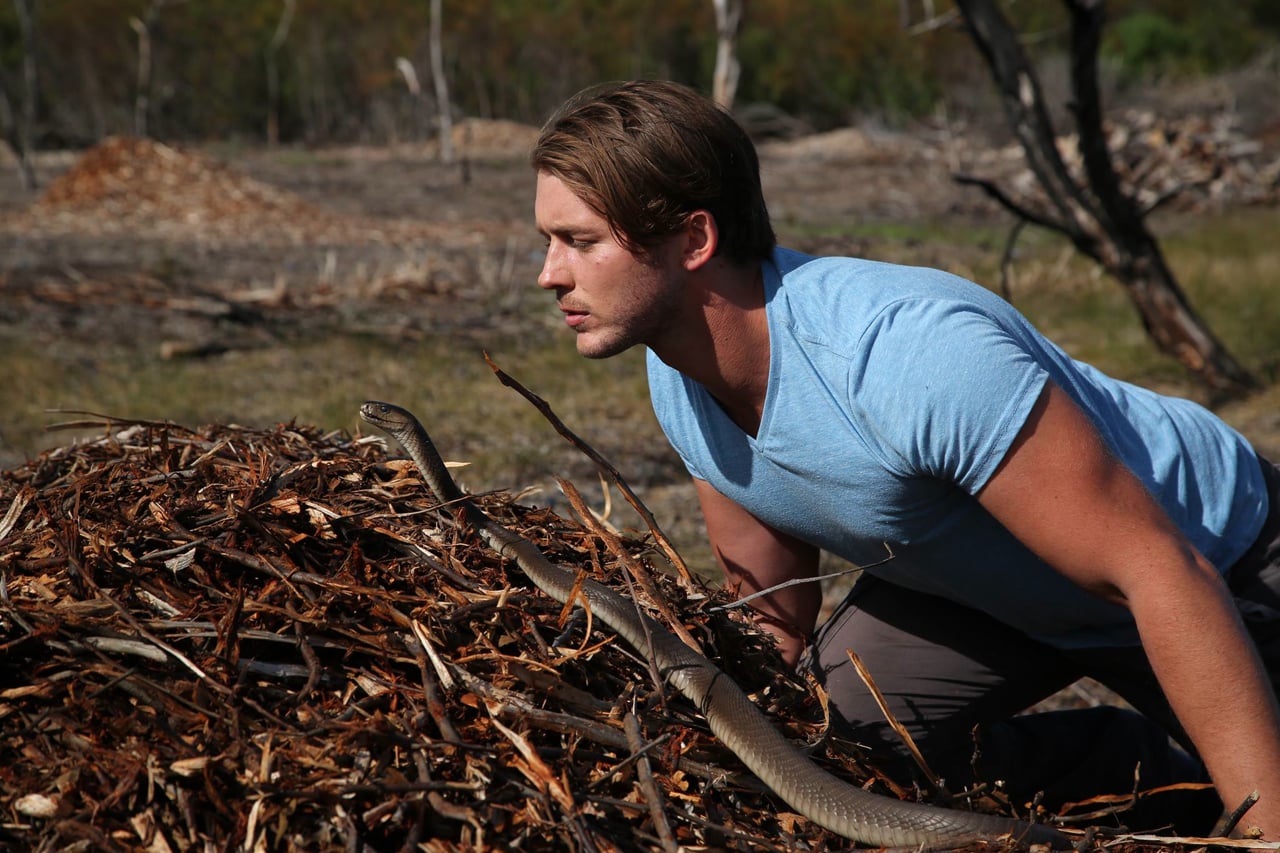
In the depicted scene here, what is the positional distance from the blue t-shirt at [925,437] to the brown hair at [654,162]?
19 centimetres

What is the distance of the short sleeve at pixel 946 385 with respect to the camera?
2215 millimetres

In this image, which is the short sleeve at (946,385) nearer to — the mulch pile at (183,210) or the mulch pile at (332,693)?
the mulch pile at (332,693)

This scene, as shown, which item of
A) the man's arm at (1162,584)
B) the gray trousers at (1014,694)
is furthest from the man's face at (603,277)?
the gray trousers at (1014,694)

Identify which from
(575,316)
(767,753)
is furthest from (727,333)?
(767,753)

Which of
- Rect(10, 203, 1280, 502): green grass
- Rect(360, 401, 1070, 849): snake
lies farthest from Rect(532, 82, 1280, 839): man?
Rect(10, 203, 1280, 502): green grass

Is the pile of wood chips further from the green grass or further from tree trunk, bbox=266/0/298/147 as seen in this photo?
tree trunk, bbox=266/0/298/147

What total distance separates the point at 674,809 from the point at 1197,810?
1.96m

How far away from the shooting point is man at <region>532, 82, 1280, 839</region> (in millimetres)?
2234

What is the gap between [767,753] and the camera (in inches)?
83.7

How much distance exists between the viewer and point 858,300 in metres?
2.45

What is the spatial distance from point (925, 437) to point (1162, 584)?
19.6 inches

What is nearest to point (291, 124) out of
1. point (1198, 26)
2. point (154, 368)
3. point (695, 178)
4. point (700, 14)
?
point (700, 14)

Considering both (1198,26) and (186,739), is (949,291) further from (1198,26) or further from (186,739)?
(1198,26)

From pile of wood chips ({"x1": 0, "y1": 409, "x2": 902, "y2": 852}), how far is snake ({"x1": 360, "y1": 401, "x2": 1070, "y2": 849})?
46 mm
